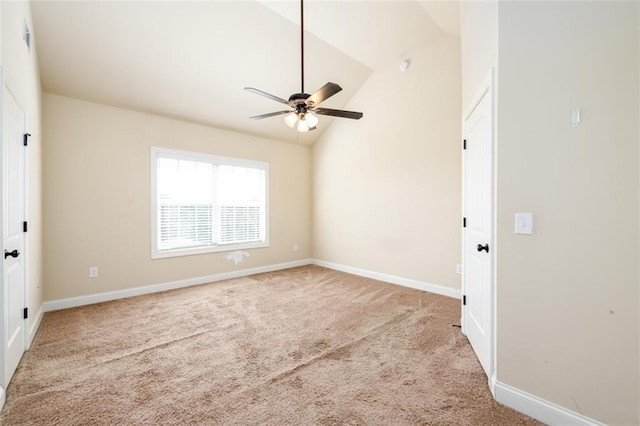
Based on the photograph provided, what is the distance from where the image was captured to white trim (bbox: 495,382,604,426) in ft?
5.20

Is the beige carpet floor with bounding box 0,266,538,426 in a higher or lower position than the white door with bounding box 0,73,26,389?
lower

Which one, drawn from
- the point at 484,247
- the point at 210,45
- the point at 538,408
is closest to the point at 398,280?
the point at 484,247

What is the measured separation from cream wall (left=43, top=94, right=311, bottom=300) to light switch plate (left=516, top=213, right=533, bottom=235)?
4.44 meters

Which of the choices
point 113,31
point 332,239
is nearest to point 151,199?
point 113,31

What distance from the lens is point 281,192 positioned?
584 cm

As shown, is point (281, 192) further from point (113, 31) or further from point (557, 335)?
point (557, 335)

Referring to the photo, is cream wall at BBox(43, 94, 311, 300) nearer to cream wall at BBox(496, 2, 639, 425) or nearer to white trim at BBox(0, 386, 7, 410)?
white trim at BBox(0, 386, 7, 410)

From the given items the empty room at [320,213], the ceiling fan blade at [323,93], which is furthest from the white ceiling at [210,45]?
the ceiling fan blade at [323,93]

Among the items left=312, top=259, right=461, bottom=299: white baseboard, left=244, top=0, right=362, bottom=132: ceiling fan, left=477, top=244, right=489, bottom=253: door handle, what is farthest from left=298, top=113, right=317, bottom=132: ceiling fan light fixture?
left=312, top=259, right=461, bottom=299: white baseboard

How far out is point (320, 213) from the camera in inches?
241

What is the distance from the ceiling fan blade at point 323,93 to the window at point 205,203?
9.07ft

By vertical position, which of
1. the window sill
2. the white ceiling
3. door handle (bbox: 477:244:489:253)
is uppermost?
the white ceiling

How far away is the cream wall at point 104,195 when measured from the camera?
354cm

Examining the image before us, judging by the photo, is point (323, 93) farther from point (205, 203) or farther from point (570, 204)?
point (205, 203)
